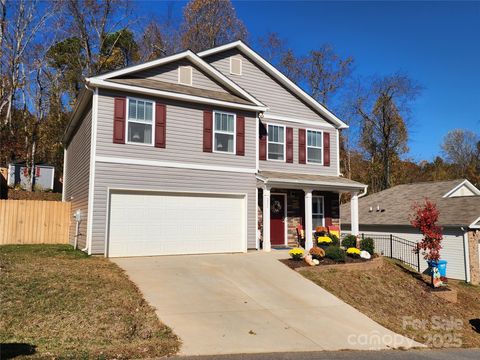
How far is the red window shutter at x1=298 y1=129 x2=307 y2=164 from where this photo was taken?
17734 mm

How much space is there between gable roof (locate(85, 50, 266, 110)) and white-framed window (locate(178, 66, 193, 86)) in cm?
32

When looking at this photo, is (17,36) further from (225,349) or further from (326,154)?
(225,349)

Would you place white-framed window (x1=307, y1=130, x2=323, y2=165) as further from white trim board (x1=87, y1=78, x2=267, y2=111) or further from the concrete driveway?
the concrete driveway

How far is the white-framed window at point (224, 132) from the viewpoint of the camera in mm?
14920

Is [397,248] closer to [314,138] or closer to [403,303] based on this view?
[314,138]

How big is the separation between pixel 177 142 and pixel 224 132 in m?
1.89

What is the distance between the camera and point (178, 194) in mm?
13992

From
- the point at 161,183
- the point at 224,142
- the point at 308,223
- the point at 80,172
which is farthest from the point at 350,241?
the point at 80,172

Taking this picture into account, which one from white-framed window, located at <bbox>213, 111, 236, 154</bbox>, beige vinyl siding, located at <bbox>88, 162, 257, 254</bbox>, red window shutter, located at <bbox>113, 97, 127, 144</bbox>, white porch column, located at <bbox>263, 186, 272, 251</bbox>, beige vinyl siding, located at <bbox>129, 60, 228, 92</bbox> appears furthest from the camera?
white porch column, located at <bbox>263, 186, 272, 251</bbox>

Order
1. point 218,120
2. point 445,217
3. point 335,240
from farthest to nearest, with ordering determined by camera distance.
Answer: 1. point 445,217
2. point 335,240
3. point 218,120

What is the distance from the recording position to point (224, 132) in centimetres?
1509

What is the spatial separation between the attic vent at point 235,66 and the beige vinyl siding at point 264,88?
0.13 meters

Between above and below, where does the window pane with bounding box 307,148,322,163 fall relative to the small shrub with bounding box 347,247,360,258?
above

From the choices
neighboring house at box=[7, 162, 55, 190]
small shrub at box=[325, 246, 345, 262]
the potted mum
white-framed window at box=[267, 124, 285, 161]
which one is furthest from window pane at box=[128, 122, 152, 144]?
neighboring house at box=[7, 162, 55, 190]
